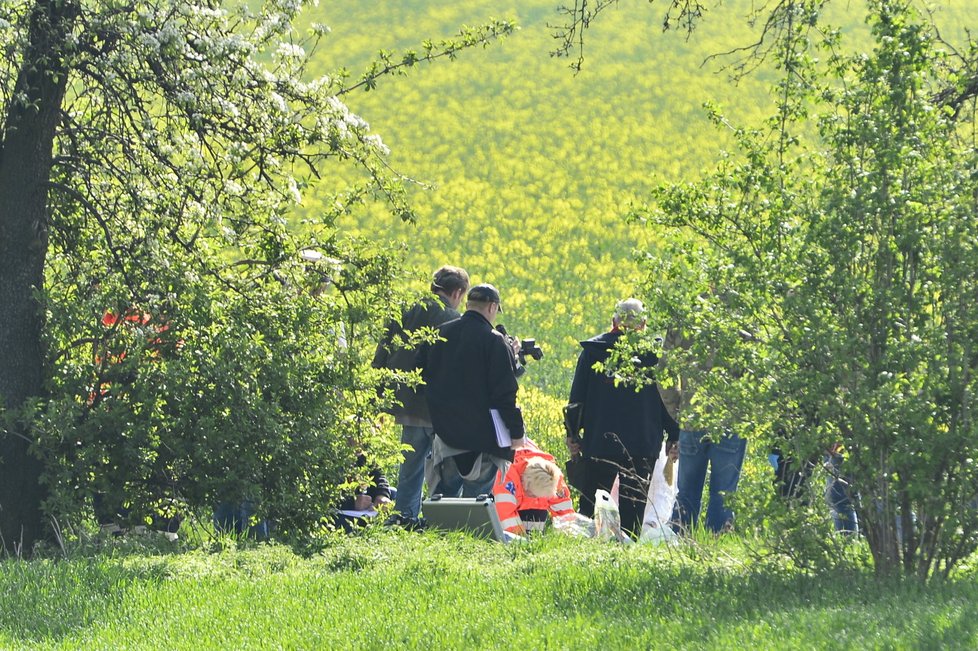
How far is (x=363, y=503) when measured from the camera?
11203mm

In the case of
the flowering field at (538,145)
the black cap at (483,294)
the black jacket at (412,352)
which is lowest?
the black jacket at (412,352)

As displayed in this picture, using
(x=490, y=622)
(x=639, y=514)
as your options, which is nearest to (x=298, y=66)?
(x=639, y=514)

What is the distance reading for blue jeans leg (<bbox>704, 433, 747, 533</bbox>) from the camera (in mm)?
10461

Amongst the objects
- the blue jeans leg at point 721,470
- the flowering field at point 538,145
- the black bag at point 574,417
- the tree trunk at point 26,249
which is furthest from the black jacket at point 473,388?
the flowering field at point 538,145

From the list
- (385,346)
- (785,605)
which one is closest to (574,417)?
(385,346)

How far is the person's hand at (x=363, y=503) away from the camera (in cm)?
1120

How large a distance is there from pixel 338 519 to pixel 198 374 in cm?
232

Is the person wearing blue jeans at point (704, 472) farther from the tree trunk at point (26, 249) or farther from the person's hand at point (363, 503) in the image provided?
the tree trunk at point (26, 249)

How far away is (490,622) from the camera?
656 cm

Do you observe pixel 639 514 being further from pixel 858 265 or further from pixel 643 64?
pixel 643 64

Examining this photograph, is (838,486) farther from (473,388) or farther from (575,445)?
(473,388)

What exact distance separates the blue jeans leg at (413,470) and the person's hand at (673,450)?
6.27 ft

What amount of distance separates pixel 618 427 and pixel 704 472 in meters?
0.95

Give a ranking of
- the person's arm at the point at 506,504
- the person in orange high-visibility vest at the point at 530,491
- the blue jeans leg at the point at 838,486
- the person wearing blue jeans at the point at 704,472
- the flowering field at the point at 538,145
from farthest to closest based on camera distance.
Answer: the flowering field at the point at 538,145 → the person wearing blue jeans at the point at 704,472 → the person in orange high-visibility vest at the point at 530,491 → the person's arm at the point at 506,504 → the blue jeans leg at the point at 838,486
